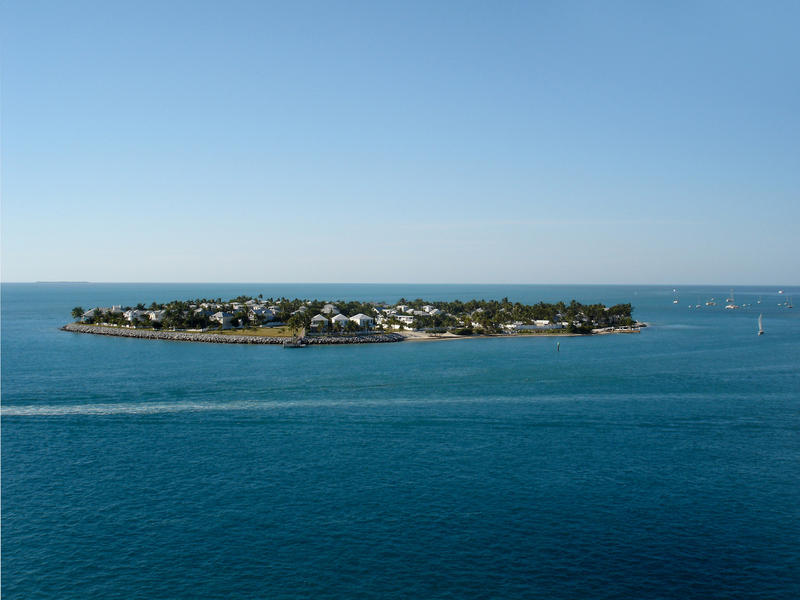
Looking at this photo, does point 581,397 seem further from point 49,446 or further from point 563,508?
point 49,446

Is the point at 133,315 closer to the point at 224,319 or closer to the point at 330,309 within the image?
the point at 224,319

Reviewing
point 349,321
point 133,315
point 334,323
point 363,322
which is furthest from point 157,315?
point 363,322

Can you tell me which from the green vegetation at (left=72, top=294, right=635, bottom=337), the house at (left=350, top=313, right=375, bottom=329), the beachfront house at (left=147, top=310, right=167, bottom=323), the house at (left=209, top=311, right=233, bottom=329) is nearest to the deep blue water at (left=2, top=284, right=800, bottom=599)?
the house at (left=350, top=313, right=375, bottom=329)

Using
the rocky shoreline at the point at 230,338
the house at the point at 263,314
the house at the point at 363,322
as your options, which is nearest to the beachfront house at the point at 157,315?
the rocky shoreline at the point at 230,338

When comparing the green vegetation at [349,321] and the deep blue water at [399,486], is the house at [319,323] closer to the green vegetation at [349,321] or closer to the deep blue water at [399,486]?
the green vegetation at [349,321]

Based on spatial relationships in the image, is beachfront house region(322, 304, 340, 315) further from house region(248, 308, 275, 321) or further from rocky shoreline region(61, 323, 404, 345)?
rocky shoreline region(61, 323, 404, 345)

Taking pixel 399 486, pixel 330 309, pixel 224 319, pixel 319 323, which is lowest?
pixel 399 486

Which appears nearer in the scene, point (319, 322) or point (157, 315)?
point (319, 322)
